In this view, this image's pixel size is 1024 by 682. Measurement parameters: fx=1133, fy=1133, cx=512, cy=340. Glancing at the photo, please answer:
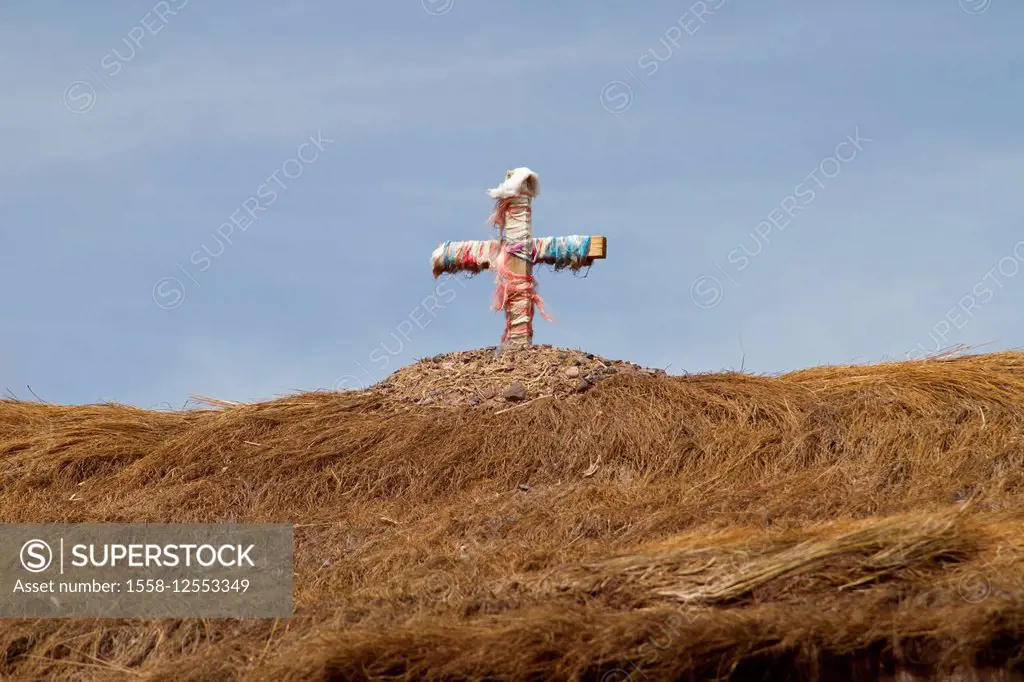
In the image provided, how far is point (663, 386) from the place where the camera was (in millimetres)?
9156

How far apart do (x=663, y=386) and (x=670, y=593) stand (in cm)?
410

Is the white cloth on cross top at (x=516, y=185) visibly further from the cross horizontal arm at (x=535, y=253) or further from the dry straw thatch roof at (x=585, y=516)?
the dry straw thatch roof at (x=585, y=516)

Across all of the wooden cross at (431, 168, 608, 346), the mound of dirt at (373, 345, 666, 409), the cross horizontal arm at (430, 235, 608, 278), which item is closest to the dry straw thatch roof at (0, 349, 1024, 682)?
the mound of dirt at (373, 345, 666, 409)

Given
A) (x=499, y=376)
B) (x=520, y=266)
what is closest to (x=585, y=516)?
(x=499, y=376)

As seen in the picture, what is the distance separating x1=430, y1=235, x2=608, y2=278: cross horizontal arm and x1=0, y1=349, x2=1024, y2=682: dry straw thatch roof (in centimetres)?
82

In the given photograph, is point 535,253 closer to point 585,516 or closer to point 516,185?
point 516,185

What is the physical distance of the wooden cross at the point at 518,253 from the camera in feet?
32.2

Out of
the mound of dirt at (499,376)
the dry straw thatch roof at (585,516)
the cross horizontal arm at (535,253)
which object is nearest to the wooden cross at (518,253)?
the cross horizontal arm at (535,253)

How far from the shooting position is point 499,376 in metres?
9.52

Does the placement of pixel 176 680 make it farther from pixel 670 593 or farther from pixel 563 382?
pixel 563 382

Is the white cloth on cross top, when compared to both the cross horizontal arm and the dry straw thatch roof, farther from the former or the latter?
the dry straw thatch roof

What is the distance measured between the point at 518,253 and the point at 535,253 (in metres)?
0.15

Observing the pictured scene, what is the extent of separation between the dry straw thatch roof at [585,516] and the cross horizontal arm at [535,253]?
82 centimetres

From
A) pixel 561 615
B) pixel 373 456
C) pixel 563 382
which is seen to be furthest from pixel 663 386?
pixel 561 615
